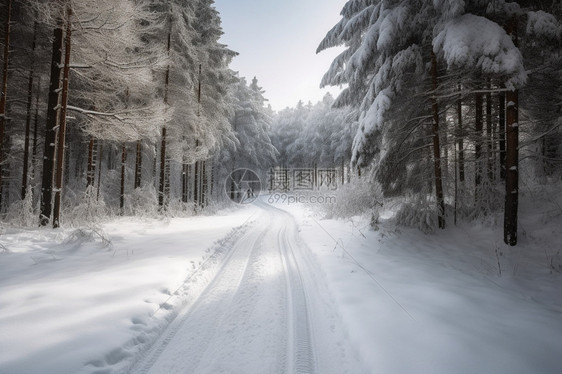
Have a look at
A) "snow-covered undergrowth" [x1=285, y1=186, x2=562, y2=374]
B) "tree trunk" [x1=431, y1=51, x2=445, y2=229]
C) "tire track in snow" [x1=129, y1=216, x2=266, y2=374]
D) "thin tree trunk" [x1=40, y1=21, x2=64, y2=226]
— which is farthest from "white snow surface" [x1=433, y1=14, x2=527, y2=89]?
"thin tree trunk" [x1=40, y1=21, x2=64, y2=226]

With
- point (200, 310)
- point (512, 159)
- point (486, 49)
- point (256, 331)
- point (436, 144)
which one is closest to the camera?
point (256, 331)

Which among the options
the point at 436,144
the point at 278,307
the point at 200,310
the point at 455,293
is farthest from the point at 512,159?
the point at 200,310

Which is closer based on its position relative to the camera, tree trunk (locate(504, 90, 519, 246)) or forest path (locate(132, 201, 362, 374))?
forest path (locate(132, 201, 362, 374))

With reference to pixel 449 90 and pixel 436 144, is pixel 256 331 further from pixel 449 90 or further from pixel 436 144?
pixel 449 90

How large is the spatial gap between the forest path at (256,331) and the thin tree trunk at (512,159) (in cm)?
531

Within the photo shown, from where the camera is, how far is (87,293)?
3.68 metres

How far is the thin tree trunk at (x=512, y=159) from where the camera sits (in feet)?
19.5

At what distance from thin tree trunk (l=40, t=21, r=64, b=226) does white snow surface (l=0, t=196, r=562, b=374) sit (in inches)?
51.0

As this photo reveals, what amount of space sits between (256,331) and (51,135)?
29.0ft

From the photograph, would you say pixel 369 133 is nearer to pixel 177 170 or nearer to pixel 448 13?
pixel 448 13

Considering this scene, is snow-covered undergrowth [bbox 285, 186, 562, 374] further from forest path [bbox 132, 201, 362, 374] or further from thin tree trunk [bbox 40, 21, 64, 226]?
thin tree trunk [bbox 40, 21, 64, 226]

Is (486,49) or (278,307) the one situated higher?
(486,49)

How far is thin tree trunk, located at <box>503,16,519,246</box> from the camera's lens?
5.94 metres

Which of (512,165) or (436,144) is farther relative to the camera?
(436,144)
